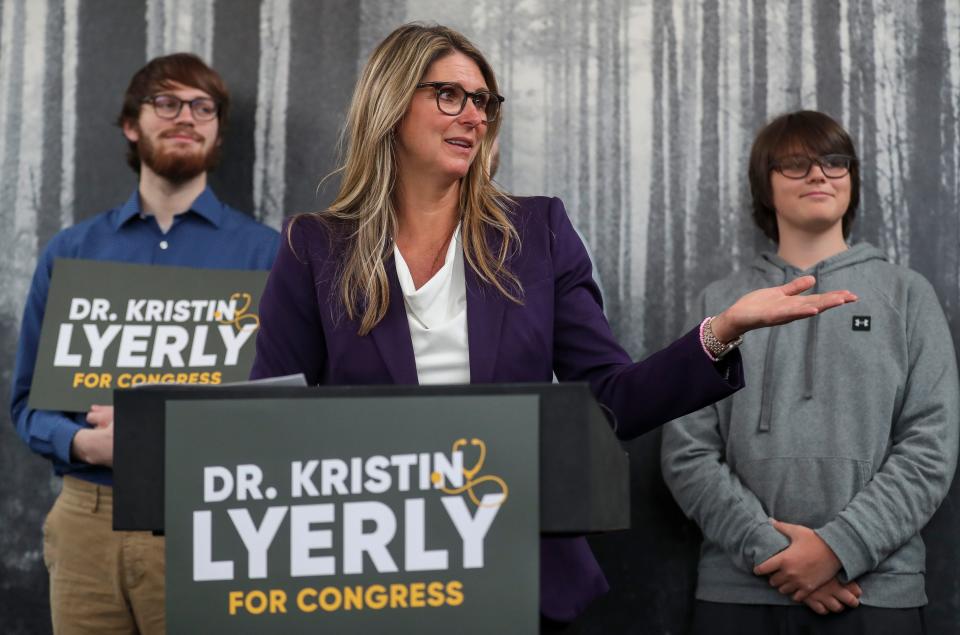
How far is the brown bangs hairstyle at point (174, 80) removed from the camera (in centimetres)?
335

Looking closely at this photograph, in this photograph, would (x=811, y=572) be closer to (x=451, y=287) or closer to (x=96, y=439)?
(x=451, y=287)

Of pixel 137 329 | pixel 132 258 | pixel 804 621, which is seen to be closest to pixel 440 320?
pixel 137 329

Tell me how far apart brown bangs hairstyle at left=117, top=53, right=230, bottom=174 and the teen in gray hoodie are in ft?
5.30

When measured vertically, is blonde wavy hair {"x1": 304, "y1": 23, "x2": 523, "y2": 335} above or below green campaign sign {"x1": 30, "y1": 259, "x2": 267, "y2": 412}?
above

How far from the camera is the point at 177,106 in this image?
335 centimetres

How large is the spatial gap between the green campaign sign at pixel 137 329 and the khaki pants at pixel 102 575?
316 millimetres

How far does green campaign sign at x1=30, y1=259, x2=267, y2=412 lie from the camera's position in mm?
2961

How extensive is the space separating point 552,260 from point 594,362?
7.8 inches

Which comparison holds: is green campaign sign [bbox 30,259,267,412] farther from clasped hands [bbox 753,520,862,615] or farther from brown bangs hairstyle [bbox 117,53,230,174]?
clasped hands [bbox 753,520,862,615]

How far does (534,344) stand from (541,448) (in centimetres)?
48

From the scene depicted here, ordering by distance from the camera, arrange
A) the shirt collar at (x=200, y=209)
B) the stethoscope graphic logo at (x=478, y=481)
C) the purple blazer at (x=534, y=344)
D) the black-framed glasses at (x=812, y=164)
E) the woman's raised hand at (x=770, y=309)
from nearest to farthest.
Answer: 1. the stethoscope graphic logo at (x=478, y=481)
2. the woman's raised hand at (x=770, y=309)
3. the purple blazer at (x=534, y=344)
4. the black-framed glasses at (x=812, y=164)
5. the shirt collar at (x=200, y=209)

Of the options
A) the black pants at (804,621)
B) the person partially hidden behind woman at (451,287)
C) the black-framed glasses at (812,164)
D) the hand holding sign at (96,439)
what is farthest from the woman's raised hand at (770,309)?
the hand holding sign at (96,439)

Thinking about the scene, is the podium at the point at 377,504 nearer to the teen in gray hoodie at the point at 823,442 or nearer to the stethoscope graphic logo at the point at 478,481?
the stethoscope graphic logo at the point at 478,481

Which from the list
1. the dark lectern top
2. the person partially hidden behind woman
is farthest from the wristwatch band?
the dark lectern top
